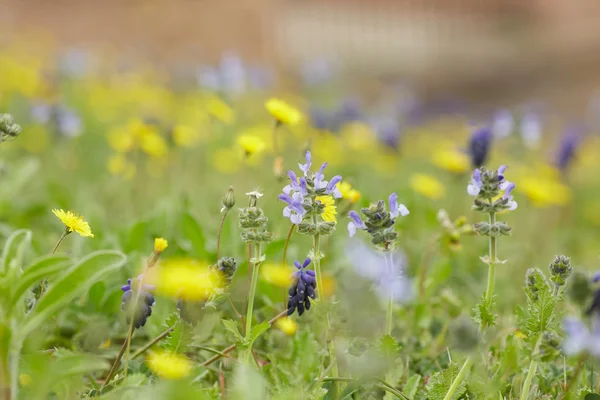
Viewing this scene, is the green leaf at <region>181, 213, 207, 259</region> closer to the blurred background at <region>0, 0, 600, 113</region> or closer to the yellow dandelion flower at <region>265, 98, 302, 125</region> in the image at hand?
the yellow dandelion flower at <region>265, 98, 302, 125</region>

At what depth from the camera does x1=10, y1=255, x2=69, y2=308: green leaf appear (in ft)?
3.58

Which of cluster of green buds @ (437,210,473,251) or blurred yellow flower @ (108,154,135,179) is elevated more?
blurred yellow flower @ (108,154,135,179)

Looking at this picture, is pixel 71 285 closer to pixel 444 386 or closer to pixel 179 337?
pixel 179 337

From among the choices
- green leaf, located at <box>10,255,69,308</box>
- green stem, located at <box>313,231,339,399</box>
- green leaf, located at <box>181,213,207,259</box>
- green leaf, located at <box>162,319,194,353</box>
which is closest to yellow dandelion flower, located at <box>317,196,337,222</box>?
green stem, located at <box>313,231,339,399</box>

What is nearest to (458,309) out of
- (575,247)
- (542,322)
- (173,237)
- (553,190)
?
(542,322)

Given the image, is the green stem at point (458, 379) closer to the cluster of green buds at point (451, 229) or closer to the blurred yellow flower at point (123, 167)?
the cluster of green buds at point (451, 229)

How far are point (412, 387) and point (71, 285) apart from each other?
2.38ft

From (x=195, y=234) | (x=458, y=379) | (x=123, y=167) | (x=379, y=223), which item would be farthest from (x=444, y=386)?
(x=123, y=167)

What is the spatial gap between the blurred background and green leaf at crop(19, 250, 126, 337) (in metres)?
8.78

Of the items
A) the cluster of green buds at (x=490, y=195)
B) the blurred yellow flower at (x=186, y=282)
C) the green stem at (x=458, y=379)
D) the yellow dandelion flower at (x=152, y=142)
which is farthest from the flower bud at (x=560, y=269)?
the yellow dandelion flower at (x=152, y=142)

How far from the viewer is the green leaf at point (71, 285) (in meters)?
1.11

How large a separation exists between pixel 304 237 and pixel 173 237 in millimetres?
413

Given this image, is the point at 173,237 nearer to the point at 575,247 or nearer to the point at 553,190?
the point at 553,190

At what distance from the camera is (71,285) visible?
115 cm
